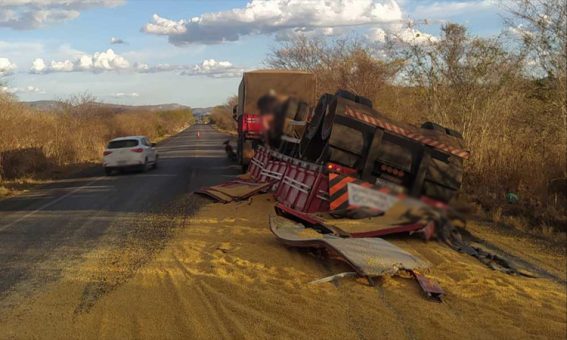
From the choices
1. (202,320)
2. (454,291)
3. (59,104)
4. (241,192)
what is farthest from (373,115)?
(59,104)

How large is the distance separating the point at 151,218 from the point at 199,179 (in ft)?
26.2

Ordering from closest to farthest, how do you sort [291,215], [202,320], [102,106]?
1. [202,320]
2. [291,215]
3. [102,106]

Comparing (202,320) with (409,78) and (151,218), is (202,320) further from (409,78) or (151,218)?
(409,78)

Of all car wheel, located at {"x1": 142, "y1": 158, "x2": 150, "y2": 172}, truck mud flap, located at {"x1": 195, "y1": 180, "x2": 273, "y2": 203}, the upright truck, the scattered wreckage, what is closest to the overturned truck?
the scattered wreckage

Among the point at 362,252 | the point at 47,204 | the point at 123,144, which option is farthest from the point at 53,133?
the point at 362,252

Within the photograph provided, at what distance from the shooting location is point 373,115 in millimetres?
2449

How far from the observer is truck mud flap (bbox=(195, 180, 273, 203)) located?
14452 millimetres

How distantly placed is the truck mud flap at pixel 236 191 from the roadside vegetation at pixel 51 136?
28.6ft

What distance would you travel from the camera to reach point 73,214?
1380cm

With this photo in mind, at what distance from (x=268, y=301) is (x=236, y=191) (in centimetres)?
821

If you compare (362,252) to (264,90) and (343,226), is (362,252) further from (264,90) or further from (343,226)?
(264,90)

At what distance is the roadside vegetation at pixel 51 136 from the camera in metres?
24.3

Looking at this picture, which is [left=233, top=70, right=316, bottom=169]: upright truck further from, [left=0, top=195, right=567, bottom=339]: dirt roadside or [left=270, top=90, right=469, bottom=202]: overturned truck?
[left=0, top=195, right=567, bottom=339]: dirt roadside

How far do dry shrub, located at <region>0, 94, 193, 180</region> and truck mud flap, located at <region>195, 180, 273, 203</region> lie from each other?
3.57m
